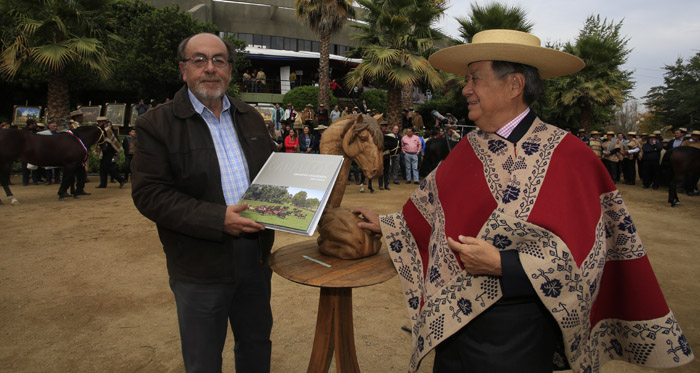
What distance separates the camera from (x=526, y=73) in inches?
65.4

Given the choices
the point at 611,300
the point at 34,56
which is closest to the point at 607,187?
the point at 611,300

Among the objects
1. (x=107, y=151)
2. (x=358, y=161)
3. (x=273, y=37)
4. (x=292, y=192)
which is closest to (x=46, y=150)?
(x=107, y=151)

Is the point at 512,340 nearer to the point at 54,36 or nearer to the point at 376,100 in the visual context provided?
the point at 54,36

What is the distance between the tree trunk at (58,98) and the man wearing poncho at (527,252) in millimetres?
15362

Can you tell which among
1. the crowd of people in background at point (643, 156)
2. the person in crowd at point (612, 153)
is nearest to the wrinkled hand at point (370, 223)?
the crowd of people in background at point (643, 156)

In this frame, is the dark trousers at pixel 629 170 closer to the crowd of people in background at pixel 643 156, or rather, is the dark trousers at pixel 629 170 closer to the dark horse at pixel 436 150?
the crowd of people in background at pixel 643 156

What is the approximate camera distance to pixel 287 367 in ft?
9.87

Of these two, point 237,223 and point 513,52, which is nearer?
point 513,52

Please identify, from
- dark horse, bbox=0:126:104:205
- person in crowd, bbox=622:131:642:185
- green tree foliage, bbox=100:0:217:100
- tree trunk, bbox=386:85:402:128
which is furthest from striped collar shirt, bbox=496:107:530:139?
green tree foliage, bbox=100:0:217:100

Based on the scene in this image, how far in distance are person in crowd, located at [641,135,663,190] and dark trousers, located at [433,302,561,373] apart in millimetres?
14808

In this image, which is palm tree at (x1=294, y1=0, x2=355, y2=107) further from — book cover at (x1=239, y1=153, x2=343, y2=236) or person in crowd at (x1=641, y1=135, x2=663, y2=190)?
book cover at (x1=239, y1=153, x2=343, y2=236)

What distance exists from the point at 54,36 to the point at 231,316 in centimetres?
1372

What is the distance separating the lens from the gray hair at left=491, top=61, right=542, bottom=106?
1647 mm

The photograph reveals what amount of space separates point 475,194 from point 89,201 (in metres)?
10.2
